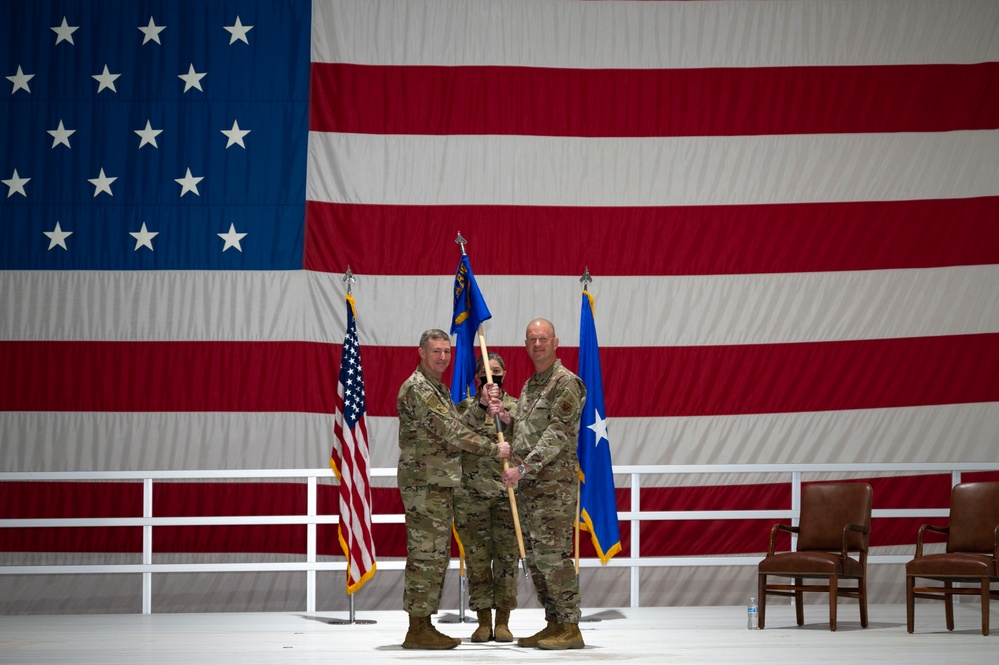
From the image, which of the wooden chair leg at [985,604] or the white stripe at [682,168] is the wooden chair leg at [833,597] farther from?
the white stripe at [682,168]

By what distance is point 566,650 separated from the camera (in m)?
5.31

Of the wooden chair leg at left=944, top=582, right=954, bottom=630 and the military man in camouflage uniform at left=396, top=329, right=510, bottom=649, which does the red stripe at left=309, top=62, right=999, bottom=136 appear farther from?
the wooden chair leg at left=944, top=582, right=954, bottom=630

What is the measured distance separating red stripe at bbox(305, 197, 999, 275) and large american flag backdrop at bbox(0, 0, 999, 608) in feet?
0.06

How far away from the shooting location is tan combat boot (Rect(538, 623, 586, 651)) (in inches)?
207

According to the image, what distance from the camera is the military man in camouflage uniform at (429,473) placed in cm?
528

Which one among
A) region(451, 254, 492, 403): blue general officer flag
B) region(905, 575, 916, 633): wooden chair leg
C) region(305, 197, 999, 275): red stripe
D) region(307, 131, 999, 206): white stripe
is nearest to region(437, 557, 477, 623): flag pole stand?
region(451, 254, 492, 403): blue general officer flag

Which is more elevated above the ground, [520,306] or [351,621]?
[520,306]

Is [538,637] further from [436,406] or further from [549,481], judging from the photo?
[436,406]

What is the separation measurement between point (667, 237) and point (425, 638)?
3.78 m

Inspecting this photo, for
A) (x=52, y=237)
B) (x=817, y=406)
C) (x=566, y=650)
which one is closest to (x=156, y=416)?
(x=52, y=237)

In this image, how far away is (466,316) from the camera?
592cm

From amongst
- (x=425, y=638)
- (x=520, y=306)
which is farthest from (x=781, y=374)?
(x=425, y=638)

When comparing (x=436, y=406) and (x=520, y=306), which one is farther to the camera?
(x=520, y=306)

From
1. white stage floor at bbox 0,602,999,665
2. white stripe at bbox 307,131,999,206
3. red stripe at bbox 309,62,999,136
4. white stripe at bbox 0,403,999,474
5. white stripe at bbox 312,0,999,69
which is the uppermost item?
white stripe at bbox 312,0,999,69
